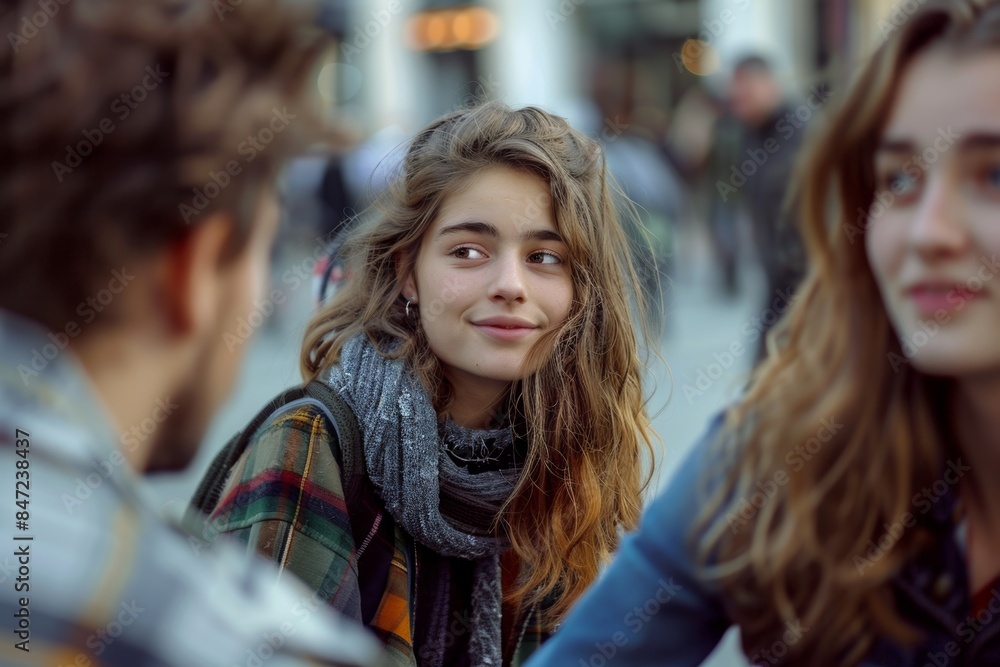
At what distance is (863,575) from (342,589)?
35.0 inches

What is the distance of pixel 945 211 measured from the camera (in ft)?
3.70

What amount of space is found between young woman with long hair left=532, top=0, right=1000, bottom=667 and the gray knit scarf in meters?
0.69

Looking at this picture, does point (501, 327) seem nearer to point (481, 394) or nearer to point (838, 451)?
point (481, 394)

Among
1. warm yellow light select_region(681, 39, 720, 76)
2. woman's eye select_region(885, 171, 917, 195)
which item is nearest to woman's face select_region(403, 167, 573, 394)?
woman's eye select_region(885, 171, 917, 195)

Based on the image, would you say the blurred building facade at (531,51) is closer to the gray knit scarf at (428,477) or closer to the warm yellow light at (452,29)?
the warm yellow light at (452,29)

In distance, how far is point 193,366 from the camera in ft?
3.46

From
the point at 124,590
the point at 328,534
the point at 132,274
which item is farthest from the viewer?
the point at 328,534

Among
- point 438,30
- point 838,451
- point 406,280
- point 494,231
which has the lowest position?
point 838,451

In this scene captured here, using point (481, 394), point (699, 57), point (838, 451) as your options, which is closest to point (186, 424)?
point (838, 451)

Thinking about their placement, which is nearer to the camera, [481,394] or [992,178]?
[992,178]

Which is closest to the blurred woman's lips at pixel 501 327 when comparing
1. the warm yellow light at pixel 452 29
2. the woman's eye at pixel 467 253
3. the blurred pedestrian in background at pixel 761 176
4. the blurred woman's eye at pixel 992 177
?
the woman's eye at pixel 467 253

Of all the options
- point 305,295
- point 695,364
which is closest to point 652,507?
point 695,364

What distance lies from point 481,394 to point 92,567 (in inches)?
50.4

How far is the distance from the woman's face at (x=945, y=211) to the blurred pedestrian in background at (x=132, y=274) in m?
0.59
